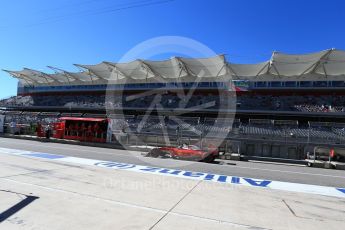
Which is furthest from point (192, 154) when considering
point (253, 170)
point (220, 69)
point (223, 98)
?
point (223, 98)

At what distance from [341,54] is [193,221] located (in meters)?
32.8

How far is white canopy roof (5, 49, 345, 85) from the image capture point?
116ft

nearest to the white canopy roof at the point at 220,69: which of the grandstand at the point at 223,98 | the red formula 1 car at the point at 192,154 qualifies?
the grandstand at the point at 223,98

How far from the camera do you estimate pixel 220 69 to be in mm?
40469

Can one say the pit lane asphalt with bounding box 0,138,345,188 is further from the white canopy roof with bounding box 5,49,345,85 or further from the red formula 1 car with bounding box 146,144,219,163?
the white canopy roof with bounding box 5,49,345,85

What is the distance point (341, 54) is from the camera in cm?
3300

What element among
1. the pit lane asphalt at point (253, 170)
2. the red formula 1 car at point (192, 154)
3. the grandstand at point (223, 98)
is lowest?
the pit lane asphalt at point (253, 170)

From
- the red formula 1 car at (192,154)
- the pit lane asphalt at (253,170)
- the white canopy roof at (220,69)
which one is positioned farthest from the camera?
the white canopy roof at (220,69)

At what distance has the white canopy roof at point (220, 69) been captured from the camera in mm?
35281

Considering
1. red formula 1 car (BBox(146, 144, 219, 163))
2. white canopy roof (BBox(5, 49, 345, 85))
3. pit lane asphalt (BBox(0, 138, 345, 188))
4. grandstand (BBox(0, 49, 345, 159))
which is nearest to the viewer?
pit lane asphalt (BBox(0, 138, 345, 188))

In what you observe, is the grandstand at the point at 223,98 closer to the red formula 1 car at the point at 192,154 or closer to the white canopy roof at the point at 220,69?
the white canopy roof at the point at 220,69

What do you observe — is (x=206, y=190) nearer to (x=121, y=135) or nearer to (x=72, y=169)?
(x=72, y=169)

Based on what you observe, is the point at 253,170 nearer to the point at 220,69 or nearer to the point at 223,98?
the point at 220,69

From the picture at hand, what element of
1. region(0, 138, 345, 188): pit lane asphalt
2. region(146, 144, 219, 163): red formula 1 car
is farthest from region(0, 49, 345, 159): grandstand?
region(0, 138, 345, 188): pit lane asphalt
